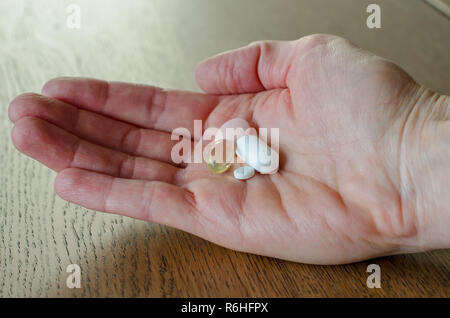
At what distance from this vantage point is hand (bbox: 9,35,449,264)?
0.71 meters

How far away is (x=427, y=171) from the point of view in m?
0.68

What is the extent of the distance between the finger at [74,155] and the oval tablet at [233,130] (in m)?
0.13

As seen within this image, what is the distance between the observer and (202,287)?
663mm

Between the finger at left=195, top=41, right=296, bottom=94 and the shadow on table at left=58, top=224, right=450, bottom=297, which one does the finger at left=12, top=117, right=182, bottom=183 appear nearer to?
the shadow on table at left=58, top=224, right=450, bottom=297

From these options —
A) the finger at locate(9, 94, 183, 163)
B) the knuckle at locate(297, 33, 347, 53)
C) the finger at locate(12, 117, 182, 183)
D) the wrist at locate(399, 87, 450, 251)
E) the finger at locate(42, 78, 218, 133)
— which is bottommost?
the wrist at locate(399, 87, 450, 251)

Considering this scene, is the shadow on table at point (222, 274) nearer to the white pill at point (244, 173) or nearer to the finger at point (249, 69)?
the white pill at point (244, 173)

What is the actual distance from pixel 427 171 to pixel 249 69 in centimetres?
41

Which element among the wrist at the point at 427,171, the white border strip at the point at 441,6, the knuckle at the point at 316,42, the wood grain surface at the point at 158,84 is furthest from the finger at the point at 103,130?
the white border strip at the point at 441,6

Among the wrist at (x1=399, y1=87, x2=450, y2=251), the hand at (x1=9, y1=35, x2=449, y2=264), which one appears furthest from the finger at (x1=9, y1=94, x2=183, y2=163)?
the wrist at (x1=399, y1=87, x2=450, y2=251)

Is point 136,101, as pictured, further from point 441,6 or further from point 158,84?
point 441,6

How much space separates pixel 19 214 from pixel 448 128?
0.68 meters

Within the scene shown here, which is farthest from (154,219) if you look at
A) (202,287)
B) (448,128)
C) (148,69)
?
(148,69)

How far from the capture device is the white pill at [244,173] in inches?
32.0
